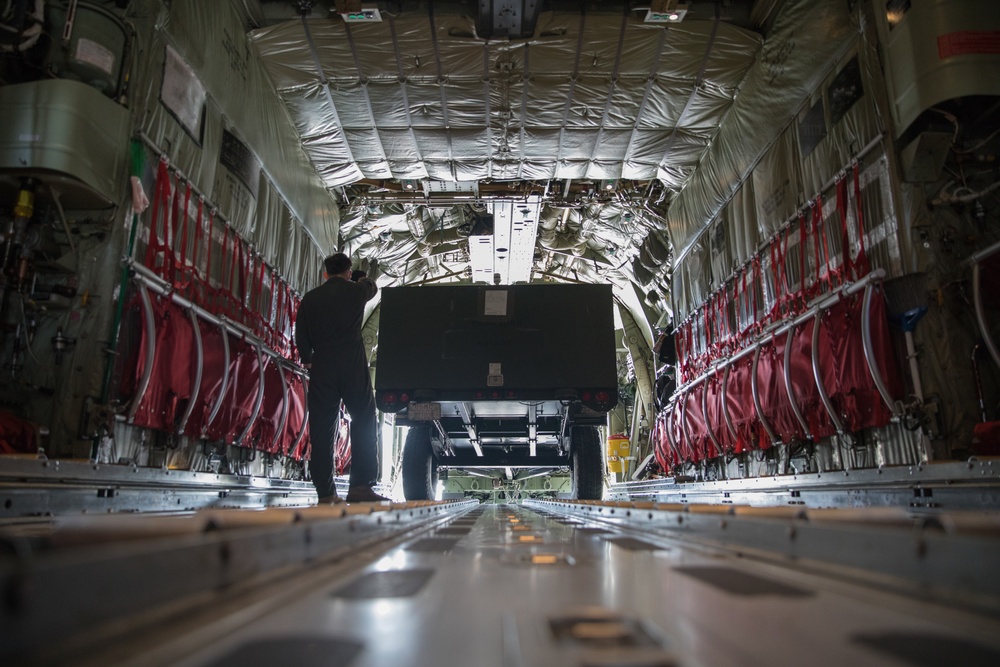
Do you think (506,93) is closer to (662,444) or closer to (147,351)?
(147,351)

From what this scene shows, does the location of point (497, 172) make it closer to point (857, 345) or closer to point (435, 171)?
point (435, 171)

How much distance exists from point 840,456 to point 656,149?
4280mm

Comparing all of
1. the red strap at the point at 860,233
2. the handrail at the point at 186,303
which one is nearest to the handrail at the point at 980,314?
the red strap at the point at 860,233

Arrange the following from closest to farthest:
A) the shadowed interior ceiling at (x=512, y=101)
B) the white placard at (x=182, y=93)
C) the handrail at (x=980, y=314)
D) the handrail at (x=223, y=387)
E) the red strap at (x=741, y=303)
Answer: the handrail at (x=980, y=314), the white placard at (x=182, y=93), the handrail at (x=223, y=387), the shadowed interior ceiling at (x=512, y=101), the red strap at (x=741, y=303)

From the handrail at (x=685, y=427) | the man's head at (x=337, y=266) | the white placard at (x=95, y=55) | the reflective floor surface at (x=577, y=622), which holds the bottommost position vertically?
the reflective floor surface at (x=577, y=622)

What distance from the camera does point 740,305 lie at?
6.47 metres

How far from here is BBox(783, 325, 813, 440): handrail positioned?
4.79 metres

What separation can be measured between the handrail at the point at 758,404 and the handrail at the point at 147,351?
15.7 ft

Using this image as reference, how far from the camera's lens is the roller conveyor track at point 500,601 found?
0.80m

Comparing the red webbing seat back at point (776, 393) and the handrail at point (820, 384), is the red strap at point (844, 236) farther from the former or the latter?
the red webbing seat back at point (776, 393)

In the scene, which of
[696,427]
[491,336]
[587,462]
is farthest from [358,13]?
[696,427]

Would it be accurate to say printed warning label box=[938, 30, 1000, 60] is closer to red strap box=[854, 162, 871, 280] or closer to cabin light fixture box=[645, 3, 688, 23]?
red strap box=[854, 162, 871, 280]

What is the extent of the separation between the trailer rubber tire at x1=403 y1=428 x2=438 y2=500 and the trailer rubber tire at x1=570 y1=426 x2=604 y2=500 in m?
1.90

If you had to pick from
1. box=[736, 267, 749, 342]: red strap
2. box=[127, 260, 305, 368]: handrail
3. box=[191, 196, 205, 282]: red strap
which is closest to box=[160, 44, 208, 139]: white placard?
box=[191, 196, 205, 282]: red strap
